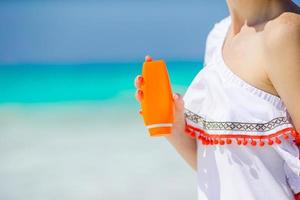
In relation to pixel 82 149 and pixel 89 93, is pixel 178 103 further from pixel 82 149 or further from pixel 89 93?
pixel 89 93

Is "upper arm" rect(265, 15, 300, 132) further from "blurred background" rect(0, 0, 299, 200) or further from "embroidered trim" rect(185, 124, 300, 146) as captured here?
"blurred background" rect(0, 0, 299, 200)

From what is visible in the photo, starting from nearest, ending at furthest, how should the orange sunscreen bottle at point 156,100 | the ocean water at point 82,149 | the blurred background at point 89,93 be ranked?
the orange sunscreen bottle at point 156,100 → the ocean water at point 82,149 → the blurred background at point 89,93

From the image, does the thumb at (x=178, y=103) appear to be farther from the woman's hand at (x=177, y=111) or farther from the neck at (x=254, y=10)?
the neck at (x=254, y=10)

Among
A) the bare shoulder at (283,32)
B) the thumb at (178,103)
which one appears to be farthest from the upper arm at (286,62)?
the thumb at (178,103)

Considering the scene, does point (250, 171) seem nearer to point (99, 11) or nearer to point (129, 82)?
point (129, 82)

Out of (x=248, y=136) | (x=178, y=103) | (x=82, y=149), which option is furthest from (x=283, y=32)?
(x=82, y=149)

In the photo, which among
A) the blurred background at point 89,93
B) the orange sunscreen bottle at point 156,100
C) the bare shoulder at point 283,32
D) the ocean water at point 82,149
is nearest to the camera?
the bare shoulder at point 283,32

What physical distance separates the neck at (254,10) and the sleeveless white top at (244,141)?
6cm

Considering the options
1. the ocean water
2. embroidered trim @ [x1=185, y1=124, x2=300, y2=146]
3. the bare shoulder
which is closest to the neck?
the bare shoulder

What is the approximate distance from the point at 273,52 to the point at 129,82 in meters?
4.83

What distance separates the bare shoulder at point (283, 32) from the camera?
24.5 inches

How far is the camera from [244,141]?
701mm

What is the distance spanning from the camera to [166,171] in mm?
2576

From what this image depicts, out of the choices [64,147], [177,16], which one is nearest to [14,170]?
[64,147]
